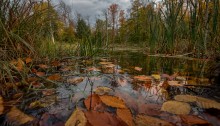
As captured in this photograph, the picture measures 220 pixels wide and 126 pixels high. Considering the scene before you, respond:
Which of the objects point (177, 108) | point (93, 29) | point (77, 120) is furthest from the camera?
point (93, 29)

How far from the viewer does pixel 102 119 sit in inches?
25.2

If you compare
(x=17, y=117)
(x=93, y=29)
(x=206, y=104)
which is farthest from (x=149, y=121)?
(x=93, y=29)

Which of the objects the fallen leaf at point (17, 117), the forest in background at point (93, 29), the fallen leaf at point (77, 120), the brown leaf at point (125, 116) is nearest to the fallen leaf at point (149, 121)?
the brown leaf at point (125, 116)

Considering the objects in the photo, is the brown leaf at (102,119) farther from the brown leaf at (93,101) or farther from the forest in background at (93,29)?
the forest in background at (93,29)

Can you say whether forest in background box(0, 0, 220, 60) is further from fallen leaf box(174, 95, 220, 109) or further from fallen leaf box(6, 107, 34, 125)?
fallen leaf box(174, 95, 220, 109)

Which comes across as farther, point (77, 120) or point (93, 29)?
point (93, 29)

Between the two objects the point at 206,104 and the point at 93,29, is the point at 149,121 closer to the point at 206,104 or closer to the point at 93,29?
the point at 206,104

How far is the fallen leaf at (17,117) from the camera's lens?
64 cm

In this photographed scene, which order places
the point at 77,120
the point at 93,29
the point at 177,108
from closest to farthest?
the point at 77,120
the point at 177,108
the point at 93,29

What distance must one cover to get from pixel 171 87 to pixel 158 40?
2629 mm

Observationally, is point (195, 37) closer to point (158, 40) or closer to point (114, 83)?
point (158, 40)

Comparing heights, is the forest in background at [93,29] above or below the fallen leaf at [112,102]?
above

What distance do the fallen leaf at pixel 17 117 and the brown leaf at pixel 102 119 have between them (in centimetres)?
23

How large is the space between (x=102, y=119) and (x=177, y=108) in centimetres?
36
